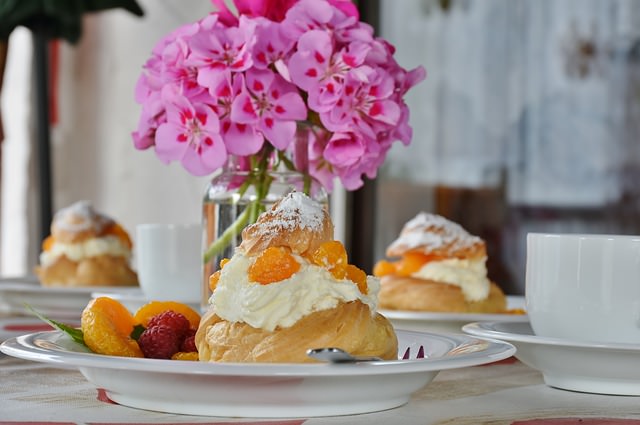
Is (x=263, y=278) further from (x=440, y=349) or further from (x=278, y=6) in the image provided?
(x=278, y=6)

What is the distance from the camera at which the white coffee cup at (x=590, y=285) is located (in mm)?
1037

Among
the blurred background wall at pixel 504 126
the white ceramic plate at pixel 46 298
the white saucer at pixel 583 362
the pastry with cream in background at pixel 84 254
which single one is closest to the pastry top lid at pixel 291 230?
the white saucer at pixel 583 362

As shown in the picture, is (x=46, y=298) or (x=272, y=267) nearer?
(x=272, y=267)

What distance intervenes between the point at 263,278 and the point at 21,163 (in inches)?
171

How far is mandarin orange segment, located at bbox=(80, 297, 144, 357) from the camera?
0.97 m

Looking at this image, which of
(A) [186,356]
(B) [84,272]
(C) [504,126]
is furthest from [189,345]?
(C) [504,126]

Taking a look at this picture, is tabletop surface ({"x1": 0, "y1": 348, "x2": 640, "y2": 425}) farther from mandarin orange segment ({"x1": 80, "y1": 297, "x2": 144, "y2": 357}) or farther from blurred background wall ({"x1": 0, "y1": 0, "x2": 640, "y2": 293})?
blurred background wall ({"x1": 0, "y1": 0, "x2": 640, "y2": 293})

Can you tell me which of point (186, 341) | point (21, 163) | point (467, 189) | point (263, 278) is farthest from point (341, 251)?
point (21, 163)

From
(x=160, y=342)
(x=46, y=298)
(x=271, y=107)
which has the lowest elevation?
(x=46, y=298)

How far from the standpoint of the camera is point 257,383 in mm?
795

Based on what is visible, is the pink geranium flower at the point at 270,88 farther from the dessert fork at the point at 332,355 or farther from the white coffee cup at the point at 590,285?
the dessert fork at the point at 332,355

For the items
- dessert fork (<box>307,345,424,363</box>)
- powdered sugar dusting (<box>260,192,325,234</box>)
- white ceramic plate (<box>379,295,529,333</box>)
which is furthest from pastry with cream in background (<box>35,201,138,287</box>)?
dessert fork (<box>307,345,424,363</box>)

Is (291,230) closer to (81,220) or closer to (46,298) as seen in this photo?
(46,298)

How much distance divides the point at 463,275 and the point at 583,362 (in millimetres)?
591
